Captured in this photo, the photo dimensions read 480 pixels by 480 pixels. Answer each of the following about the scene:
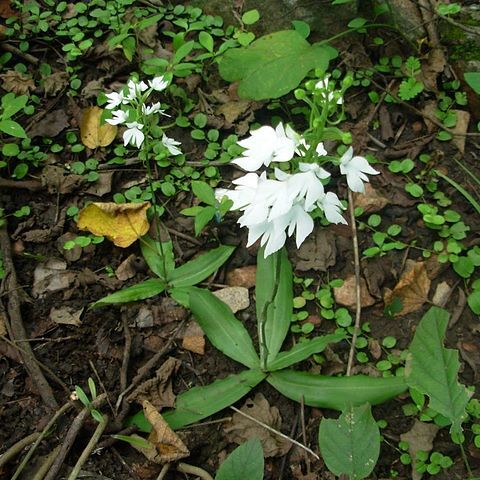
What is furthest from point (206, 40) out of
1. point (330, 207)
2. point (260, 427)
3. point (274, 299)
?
point (260, 427)

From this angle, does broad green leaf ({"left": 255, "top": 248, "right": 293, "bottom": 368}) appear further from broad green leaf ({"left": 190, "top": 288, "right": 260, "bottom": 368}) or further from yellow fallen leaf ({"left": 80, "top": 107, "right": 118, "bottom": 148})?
yellow fallen leaf ({"left": 80, "top": 107, "right": 118, "bottom": 148})

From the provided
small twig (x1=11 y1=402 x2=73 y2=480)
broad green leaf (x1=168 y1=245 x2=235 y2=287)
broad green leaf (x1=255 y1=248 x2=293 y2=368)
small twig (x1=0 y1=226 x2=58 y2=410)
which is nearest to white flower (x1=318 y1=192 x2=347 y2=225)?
broad green leaf (x1=255 y1=248 x2=293 y2=368)

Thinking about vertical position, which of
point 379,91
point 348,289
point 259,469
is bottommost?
point 348,289

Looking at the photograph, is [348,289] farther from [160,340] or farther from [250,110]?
[250,110]

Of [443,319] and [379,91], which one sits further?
[379,91]

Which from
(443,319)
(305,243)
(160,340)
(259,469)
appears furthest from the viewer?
(305,243)

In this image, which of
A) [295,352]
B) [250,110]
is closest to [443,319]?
[295,352]

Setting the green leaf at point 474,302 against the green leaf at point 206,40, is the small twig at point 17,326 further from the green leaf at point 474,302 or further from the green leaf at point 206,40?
the green leaf at point 474,302
